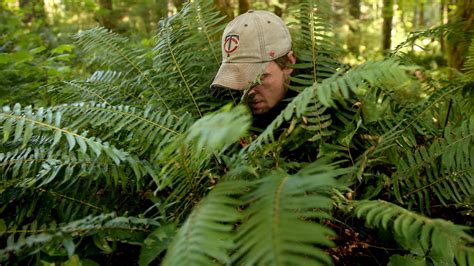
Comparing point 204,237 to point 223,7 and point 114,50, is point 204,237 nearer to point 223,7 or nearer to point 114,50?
point 114,50

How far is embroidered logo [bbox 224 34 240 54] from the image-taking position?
78.3 inches

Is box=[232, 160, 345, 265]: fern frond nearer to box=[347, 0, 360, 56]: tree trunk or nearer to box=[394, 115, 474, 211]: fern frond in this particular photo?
box=[394, 115, 474, 211]: fern frond

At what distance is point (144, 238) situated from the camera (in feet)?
4.38

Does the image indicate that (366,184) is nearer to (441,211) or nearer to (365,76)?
(441,211)

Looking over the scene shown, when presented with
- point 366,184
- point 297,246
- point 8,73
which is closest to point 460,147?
point 366,184

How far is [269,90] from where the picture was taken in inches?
79.6

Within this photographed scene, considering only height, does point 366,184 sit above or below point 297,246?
below

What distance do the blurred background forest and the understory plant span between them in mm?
672

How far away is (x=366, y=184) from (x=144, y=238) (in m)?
0.93

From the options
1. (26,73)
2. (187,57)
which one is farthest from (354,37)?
(187,57)

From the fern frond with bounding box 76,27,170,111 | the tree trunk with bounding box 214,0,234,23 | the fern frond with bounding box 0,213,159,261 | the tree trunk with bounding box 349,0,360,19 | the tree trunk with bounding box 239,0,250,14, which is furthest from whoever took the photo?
the tree trunk with bounding box 349,0,360,19

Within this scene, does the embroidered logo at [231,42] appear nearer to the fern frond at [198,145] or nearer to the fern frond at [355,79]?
the fern frond at [198,145]

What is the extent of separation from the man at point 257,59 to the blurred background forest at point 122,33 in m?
0.39

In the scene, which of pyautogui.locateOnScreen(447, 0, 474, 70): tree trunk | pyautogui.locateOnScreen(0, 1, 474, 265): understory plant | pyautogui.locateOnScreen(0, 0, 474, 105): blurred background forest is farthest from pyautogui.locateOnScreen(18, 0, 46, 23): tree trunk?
pyautogui.locateOnScreen(447, 0, 474, 70): tree trunk
